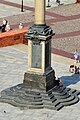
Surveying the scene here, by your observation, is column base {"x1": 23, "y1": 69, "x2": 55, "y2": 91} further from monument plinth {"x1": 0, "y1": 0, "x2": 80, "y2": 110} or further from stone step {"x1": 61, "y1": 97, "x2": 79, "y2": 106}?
stone step {"x1": 61, "y1": 97, "x2": 79, "y2": 106}

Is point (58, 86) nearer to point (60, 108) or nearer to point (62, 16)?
point (60, 108)

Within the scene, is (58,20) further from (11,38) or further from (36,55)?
(36,55)

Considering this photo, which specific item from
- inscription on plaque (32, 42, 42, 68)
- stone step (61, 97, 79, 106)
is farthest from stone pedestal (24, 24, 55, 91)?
stone step (61, 97, 79, 106)

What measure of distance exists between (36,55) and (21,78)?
4659 mm

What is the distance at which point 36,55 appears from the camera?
2628 centimetres

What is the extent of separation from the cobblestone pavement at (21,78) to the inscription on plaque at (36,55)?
97.4 inches

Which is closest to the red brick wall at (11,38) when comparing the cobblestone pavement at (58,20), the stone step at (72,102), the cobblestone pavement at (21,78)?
the cobblestone pavement at (21,78)

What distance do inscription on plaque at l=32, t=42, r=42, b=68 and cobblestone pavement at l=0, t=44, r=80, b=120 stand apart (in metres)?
2.47

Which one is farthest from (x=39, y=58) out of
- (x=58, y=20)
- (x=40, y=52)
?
(x=58, y=20)

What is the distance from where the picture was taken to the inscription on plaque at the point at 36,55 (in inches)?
1028

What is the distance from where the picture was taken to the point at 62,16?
49094 millimetres

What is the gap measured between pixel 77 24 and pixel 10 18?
653 centimetres

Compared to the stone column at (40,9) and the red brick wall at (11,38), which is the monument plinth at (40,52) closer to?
the stone column at (40,9)

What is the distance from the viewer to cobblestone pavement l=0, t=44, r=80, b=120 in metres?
24.9
